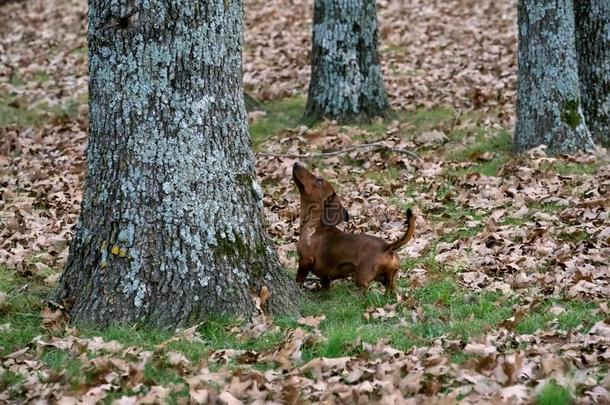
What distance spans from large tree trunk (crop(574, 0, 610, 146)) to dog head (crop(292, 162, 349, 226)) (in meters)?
4.76

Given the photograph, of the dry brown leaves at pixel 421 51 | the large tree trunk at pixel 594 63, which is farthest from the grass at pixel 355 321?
the dry brown leaves at pixel 421 51

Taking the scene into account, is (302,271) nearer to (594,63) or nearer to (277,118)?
(594,63)

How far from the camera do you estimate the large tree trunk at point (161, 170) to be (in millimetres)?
6055

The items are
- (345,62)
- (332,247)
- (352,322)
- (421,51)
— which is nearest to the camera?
(352,322)

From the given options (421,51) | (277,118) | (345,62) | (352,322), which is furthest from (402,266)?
(421,51)

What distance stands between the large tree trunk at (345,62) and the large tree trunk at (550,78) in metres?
2.30

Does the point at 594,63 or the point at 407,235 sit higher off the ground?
the point at 594,63

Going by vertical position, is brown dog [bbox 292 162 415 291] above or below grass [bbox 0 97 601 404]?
above

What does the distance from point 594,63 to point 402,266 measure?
460cm

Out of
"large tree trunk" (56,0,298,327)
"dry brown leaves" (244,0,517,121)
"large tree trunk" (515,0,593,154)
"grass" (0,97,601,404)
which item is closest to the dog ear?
"grass" (0,97,601,404)

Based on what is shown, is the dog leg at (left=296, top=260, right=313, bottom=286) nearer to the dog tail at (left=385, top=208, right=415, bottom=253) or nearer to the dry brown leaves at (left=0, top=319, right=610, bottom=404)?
the dog tail at (left=385, top=208, right=415, bottom=253)

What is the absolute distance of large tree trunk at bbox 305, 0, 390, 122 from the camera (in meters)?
11.8

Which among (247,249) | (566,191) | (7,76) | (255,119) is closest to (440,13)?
(255,119)

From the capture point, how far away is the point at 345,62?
11.8 m
